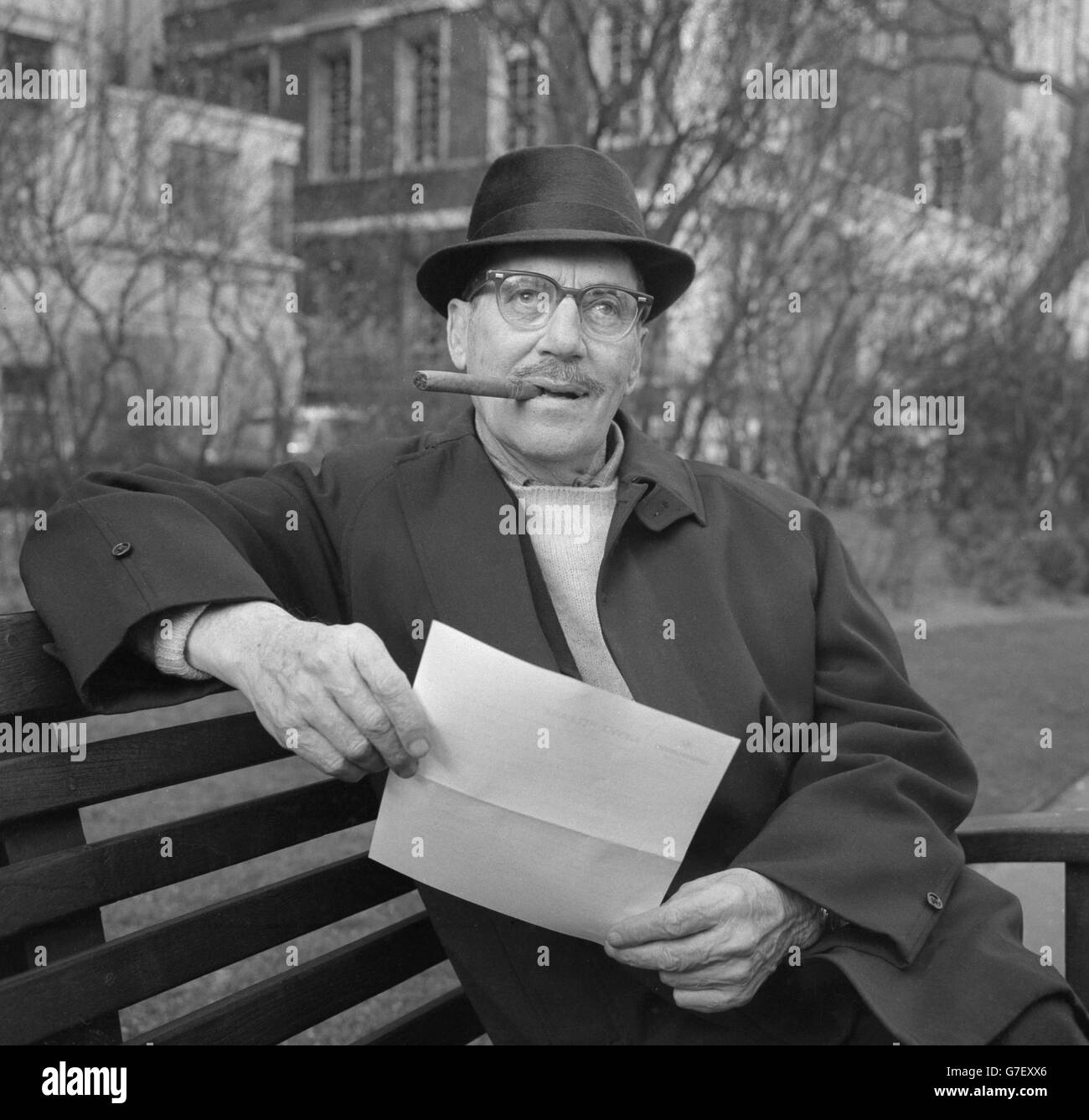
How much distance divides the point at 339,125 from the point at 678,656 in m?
10.3

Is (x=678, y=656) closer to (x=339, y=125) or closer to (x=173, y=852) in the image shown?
(x=173, y=852)

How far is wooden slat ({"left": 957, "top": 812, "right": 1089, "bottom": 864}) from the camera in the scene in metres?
2.20

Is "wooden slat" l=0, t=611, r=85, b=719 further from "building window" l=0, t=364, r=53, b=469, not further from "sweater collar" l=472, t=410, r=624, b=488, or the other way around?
"building window" l=0, t=364, r=53, b=469

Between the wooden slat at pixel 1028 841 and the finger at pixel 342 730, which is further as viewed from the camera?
the wooden slat at pixel 1028 841

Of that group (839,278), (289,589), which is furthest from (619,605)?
(839,278)

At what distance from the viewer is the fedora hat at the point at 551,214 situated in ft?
7.34

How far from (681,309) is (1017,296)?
4.77m

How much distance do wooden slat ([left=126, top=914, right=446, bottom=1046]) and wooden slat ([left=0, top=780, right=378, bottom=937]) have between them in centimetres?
18

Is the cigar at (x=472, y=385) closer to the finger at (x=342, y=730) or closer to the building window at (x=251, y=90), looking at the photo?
the finger at (x=342, y=730)

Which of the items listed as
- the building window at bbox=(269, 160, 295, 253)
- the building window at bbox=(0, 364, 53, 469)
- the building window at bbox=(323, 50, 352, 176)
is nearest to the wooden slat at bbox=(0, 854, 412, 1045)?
the building window at bbox=(0, 364, 53, 469)

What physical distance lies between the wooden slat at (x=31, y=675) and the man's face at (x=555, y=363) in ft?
2.74

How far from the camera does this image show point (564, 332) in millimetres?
2227

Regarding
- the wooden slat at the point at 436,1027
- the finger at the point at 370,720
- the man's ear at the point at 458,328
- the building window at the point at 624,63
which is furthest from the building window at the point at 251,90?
the finger at the point at 370,720
